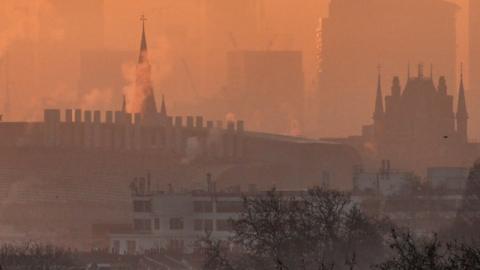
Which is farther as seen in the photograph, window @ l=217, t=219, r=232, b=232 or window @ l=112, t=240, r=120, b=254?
window @ l=217, t=219, r=232, b=232

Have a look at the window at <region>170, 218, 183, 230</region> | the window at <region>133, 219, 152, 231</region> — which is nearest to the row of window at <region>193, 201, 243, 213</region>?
the window at <region>170, 218, 183, 230</region>

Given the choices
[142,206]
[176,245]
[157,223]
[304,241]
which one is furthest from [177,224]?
[304,241]

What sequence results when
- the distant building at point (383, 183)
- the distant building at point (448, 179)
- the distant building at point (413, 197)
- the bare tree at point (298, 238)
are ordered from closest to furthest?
the bare tree at point (298, 238)
the distant building at point (413, 197)
the distant building at point (448, 179)
the distant building at point (383, 183)

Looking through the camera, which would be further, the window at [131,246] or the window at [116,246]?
the window at [131,246]

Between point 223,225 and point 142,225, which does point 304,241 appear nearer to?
point 223,225

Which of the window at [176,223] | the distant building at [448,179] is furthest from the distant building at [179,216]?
the distant building at [448,179]

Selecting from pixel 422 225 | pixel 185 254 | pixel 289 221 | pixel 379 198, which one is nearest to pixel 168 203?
pixel 379 198

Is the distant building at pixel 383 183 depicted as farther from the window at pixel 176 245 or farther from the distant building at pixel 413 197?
the window at pixel 176 245

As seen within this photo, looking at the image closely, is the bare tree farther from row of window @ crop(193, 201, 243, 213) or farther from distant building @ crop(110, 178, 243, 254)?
row of window @ crop(193, 201, 243, 213)

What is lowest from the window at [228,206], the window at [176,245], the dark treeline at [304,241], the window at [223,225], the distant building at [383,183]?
the dark treeline at [304,241]

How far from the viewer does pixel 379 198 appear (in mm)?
152500

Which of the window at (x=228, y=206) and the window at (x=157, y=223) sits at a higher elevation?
the window at (x=228, y=206)

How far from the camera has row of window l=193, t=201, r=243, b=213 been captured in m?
150

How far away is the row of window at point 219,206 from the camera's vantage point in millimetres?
150250
